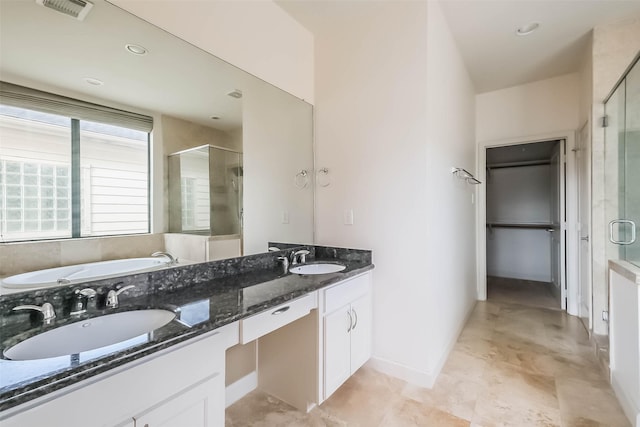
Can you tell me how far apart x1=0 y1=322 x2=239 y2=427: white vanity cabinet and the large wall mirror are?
75 cm

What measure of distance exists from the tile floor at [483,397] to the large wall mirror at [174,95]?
1.10 m

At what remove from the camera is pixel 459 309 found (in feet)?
9.59

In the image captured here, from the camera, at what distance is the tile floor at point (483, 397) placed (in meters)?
1.71

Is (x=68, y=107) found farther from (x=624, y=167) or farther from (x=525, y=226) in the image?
(x=525, y=226)

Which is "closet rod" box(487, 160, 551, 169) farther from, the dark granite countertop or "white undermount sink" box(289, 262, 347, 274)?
"white undermount sink" box(289, 262, 347, 274)

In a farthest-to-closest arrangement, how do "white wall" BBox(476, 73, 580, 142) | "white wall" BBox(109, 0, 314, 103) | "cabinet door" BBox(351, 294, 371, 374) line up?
1. "white wall" BBox(476, 73, 580, 142)
2. "cabinet door" BBox(351, 294, 371, 374)
3. "white wall" BBox(109, 0, 314, 103)

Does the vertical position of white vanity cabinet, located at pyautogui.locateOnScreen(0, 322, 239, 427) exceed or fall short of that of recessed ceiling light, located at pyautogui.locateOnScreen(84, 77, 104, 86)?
it falls short

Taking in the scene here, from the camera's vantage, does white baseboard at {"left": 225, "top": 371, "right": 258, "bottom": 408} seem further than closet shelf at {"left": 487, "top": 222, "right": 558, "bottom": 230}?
No

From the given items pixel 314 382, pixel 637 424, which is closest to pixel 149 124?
pixel 314 382

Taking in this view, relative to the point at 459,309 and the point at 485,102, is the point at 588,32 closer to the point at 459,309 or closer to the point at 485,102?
the point at 485,102

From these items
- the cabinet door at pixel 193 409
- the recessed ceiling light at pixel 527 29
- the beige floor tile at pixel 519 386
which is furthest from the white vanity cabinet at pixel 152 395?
the recessed ceiling light at pixel 527 29

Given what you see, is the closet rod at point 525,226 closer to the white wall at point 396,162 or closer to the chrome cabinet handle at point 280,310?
the white wall at point 396,162

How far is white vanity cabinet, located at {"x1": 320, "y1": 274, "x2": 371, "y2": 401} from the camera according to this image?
1.75m

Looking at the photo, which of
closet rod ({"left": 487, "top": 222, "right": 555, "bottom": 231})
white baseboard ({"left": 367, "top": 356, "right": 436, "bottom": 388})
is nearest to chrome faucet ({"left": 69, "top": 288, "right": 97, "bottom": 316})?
white baseboard ({"left": 367, "top": 356, "right": 436, "bottom": 388})
